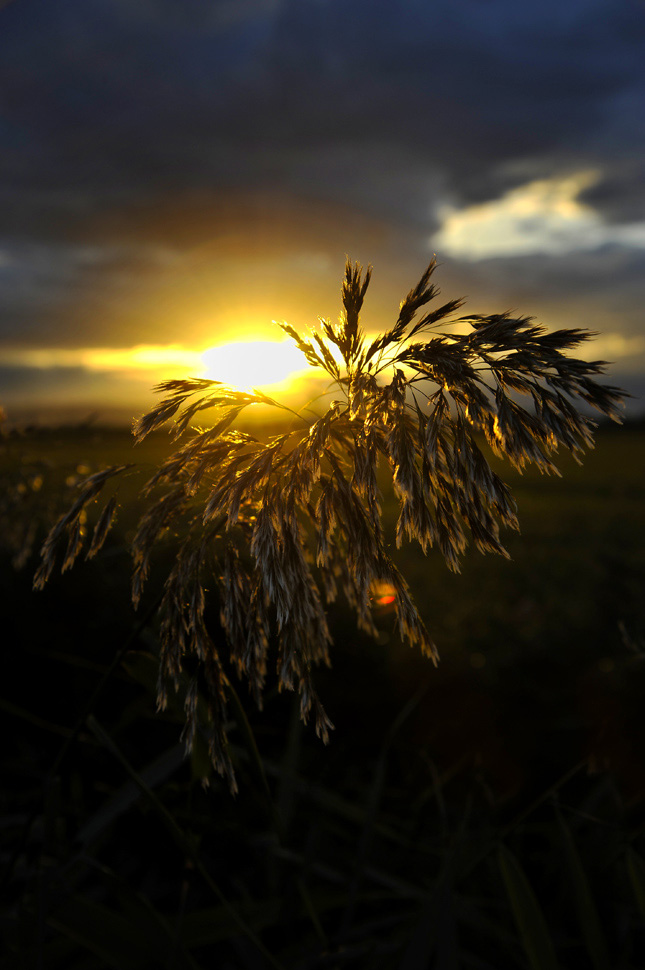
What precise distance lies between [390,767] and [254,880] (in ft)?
2.54

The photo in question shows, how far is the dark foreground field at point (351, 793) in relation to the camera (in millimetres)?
1628

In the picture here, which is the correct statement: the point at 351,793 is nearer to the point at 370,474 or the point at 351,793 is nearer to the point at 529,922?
the point at 529,922

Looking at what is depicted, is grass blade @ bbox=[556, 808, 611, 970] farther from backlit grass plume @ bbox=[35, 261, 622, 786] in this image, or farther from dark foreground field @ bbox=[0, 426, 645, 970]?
backlit grass plume @ bbox=[35, 261, 622, 786]

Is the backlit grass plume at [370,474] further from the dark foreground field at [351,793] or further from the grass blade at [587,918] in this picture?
the grass blade at [587,918]

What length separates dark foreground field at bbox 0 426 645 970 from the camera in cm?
163

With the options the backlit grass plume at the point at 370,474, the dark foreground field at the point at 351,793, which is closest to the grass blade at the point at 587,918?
the dark foreground field at the point at 351,793

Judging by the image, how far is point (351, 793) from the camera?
2.65m

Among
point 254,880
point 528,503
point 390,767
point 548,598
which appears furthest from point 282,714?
point 528,503

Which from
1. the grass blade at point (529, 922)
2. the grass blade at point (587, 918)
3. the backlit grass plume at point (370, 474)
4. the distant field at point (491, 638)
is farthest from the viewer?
the distant field at point (491, 638)

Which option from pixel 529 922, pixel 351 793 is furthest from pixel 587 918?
pixel 351 793

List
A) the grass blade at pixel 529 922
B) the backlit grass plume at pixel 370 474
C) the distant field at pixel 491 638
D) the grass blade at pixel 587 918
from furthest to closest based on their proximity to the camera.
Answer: the distant field at pixel 491 638
the grass blade at pixel 587 918
the grass blade at pixel 529 922
the backlit grass plume at pixel 370 474

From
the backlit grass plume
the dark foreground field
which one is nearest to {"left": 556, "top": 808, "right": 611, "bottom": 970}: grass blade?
the dark foreground field

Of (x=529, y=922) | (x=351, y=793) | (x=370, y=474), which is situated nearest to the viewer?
(x=370, y=474)

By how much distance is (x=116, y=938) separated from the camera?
156cm
